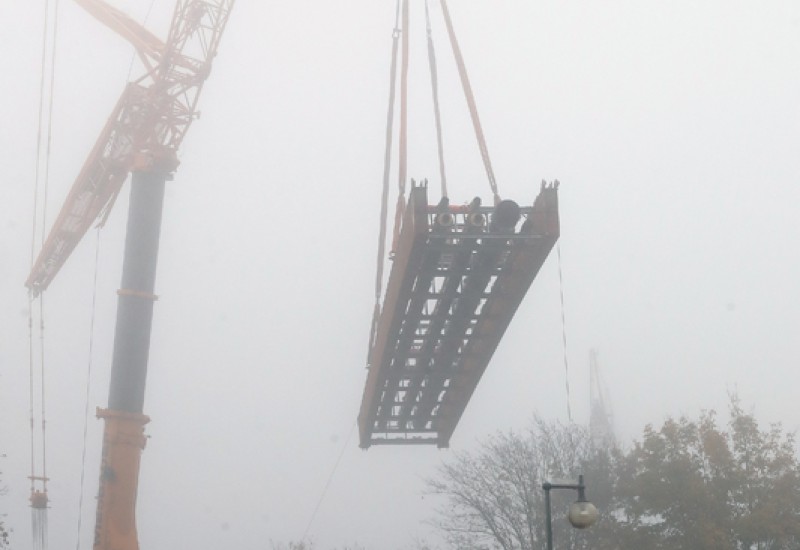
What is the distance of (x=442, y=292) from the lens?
1530 cm

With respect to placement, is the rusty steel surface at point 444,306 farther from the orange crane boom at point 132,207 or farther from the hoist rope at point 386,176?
the orange crane boom at point 132,207

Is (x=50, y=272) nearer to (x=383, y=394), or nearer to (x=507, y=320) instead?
(x=383, y=394)

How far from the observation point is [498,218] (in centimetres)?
1338

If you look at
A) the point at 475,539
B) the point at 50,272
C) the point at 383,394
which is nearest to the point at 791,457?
the point at 475,539

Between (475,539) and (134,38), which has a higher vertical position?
(134,38)

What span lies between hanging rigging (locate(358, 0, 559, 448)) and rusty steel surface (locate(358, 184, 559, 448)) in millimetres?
18

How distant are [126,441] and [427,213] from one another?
9639 mm

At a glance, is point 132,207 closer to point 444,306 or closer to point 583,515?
point 444,306

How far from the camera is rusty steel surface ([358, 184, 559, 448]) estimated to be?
1351cm

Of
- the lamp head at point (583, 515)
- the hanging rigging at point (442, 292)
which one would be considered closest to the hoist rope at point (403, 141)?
the hanging rigging at point (442, 292)

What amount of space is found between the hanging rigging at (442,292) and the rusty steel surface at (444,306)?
18 mm

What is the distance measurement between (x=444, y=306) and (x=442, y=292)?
1.57 ft

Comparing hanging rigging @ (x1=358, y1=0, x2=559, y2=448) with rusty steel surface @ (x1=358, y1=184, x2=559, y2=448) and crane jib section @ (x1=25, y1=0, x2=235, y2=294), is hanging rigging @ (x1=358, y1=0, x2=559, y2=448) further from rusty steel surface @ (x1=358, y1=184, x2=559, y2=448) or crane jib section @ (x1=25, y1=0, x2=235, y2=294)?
crane jib section @ (x1=25, y1=0, x2=235, y2=294)

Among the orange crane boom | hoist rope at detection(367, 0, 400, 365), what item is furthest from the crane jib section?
hoist rope at detection(367, 0, 400, 365)
